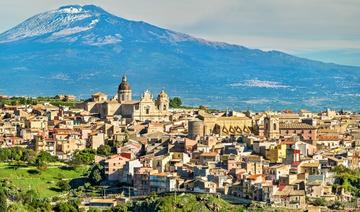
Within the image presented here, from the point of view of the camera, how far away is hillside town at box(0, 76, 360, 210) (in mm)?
33969

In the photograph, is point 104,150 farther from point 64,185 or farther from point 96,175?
point 64,185

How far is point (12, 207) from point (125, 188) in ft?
16.5

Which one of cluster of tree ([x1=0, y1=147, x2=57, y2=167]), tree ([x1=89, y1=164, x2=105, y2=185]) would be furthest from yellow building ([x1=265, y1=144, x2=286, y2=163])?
cluster of tree ([x1=0, y1=147, x2=57, y2=167])

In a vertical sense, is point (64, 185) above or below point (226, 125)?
below

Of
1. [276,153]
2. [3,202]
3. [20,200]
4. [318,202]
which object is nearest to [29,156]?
[20,200]

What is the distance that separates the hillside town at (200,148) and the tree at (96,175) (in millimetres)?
144

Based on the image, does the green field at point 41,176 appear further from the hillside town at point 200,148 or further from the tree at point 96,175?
the hillside town at point 200,148

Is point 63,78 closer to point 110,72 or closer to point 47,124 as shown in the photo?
point 110,72

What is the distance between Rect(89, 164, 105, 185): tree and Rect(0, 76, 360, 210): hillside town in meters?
0.14

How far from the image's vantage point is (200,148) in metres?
40.3

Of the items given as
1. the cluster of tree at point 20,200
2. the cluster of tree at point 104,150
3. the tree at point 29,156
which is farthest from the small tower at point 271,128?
the cluster of tree at point 20,200

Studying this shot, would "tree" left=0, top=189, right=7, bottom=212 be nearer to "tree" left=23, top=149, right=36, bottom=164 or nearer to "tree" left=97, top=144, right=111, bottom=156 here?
"tree" left=23, top=149, right=36, bottom=164

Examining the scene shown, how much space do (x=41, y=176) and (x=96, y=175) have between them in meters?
2.41

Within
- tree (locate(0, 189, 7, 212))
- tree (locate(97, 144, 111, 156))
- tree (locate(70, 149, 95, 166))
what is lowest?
tree (locate(0, 189, 7, 212))
